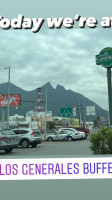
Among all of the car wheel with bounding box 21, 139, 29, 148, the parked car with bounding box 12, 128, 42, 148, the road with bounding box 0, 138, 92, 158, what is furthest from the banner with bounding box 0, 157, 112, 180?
the car wheel with bounding box 21, 139, 29, 148

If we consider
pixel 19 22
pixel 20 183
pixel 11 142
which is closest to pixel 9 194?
pixel 20 183

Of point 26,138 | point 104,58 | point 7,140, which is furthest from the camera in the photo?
point 26,138

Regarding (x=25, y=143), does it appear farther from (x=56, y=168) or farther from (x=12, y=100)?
(x=12, y=100)

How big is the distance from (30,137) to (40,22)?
443 inches

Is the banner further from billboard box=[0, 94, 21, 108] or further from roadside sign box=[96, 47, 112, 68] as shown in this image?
billboard box=[0, 94, 21, 108]

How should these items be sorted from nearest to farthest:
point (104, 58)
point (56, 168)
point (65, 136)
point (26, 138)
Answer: point (56, 168) → point (104, 58) → point (26, 138) → point (65, 136)

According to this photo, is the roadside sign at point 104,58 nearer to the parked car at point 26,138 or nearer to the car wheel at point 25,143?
the parked car at point 26,138

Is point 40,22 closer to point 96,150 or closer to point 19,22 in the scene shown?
point 19,22

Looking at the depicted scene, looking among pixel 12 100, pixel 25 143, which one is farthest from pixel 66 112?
pixel 25 143

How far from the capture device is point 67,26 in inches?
405

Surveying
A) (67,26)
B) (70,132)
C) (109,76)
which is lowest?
(70,132)

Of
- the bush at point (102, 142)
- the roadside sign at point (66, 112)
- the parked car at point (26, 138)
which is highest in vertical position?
the roadside sign at point (66, 112)

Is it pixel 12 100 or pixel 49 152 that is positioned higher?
pixel 12 100

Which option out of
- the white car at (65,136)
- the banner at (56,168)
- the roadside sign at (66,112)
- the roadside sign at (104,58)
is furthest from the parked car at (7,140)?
the roadside sign at (66,112)
